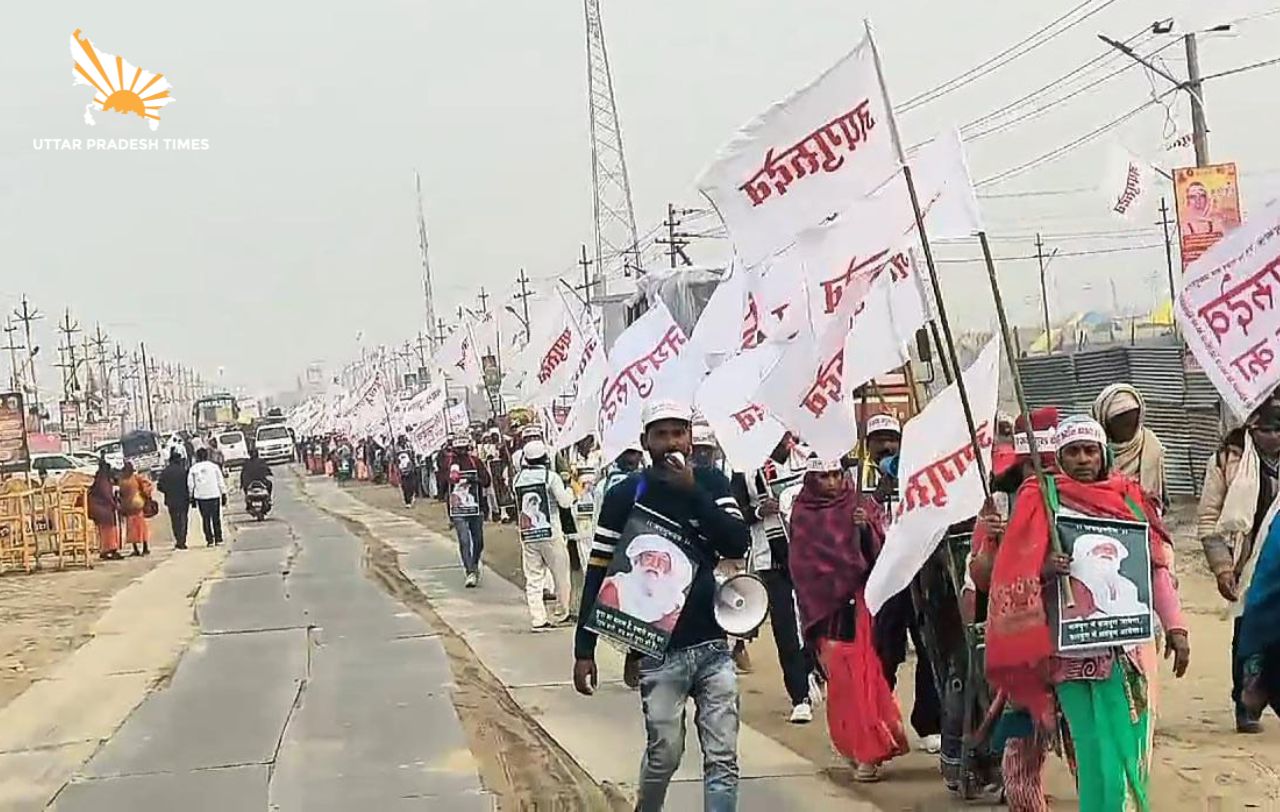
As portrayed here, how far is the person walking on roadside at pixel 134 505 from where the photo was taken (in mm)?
29047

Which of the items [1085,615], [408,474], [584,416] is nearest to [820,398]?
[1085,615]

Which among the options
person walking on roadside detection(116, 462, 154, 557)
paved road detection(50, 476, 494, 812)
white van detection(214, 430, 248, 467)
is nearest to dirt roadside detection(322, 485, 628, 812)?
paved road detection(50, 476, 494, 812)

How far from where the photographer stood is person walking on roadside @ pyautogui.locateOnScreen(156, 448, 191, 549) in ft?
99.8

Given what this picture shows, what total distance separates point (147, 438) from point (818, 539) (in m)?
73.5

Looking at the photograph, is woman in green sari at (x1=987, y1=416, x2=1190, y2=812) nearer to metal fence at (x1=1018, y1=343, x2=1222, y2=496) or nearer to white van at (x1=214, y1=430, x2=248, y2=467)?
metal fence at (x1=1018, y1=343, x2=1222, y2=496)

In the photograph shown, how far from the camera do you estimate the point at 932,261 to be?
266 inches

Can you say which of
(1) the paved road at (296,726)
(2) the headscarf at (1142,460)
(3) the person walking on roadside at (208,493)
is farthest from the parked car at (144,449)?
(2) the headscarf at (1142,460)

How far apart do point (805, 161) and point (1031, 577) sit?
86.7 inches

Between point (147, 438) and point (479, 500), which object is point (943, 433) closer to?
point (479, 500)

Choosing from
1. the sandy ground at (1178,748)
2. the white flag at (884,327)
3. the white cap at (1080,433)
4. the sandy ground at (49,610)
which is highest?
the white flag at (884,327)

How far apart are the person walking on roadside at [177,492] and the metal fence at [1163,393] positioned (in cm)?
1519

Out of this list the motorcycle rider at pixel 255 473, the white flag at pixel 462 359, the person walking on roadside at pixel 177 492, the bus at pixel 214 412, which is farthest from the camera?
the bus at pixel 214 412

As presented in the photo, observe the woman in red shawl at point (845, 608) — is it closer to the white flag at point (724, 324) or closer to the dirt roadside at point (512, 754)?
the dirt roadside at point (512, 754)

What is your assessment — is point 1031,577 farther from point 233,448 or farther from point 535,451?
point 233,448
